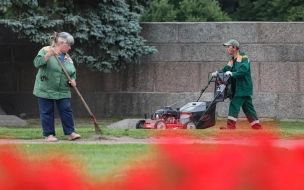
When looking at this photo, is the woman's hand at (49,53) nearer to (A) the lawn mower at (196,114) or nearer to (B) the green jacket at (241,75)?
(A) the lawn mower at (196,114)

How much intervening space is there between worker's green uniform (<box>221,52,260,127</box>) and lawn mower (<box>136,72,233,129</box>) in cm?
17

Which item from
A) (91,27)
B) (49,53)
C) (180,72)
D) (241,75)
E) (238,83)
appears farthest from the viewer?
(180,72)

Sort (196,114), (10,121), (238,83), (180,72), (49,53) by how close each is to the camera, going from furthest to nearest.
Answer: (180,72) < (10,121) < (238,83) < (196,114) < (49,53)

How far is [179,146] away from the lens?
3.09 metres

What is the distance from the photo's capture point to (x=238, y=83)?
12500 millimetres

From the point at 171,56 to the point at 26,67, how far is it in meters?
3.20

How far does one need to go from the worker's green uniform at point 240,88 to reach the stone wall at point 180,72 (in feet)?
9.18

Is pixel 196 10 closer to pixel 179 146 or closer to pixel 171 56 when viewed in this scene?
pixel 171 56

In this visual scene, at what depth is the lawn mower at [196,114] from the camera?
12.2 m

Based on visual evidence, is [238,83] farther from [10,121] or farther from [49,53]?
[10,121]

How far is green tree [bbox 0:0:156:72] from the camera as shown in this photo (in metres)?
14.3

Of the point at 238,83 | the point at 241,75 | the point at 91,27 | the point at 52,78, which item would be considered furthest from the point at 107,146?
the point at 91,27

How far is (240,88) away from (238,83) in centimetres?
10

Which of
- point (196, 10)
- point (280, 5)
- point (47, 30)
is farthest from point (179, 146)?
point (280, 5)
